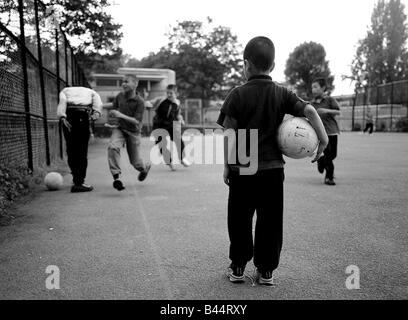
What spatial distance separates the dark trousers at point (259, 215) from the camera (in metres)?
3.17

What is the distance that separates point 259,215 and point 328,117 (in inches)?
209

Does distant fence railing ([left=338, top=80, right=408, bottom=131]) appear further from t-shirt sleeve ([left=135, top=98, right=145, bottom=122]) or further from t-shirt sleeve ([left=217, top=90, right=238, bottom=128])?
t-shirt sleeve ([left=217, top=90, right=238, bottom=128])

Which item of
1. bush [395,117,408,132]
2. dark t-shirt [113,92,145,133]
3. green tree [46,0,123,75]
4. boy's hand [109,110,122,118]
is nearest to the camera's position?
boy's hand [109,110,122,118]

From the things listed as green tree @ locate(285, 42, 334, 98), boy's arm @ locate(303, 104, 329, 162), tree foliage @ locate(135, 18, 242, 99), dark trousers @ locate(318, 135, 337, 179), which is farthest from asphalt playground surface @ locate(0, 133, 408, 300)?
green tree @ locate(285, 42, 334, 98)

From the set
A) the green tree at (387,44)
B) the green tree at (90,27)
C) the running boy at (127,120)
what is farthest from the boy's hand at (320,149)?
the green tree at (387,44)

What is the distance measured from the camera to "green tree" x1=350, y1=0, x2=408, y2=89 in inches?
2815

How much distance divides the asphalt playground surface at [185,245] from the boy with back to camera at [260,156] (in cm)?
26

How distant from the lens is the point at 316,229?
4785 millimetres

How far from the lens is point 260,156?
3.18 metres

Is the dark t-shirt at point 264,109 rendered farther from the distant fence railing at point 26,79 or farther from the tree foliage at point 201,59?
the tree foliage at point 201,59

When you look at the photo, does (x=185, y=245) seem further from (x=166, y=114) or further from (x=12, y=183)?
(x=166, y=114)

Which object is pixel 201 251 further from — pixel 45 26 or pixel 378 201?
pixel 45 26

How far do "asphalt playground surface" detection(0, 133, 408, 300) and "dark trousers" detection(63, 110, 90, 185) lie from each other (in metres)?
0.47

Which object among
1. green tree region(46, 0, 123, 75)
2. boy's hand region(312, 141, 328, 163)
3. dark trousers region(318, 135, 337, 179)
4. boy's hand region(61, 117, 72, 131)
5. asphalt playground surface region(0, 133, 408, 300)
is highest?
green tree region(46, 0, 123, 75)
